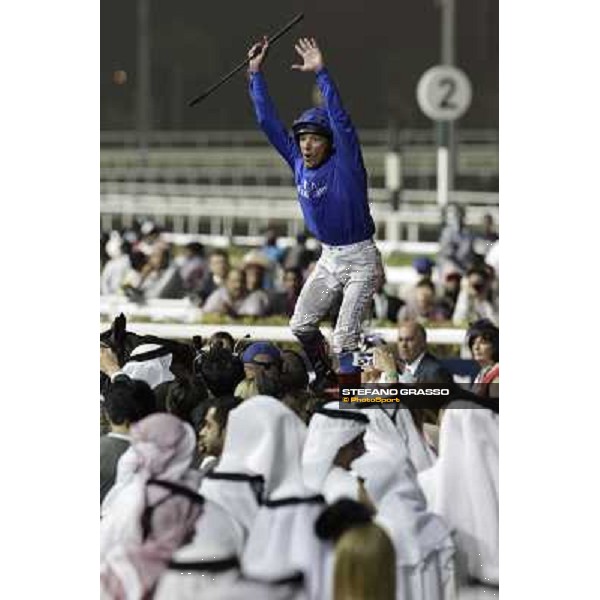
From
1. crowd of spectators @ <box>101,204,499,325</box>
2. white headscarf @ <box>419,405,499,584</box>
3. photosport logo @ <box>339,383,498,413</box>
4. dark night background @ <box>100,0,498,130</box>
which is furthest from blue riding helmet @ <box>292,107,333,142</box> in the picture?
crowd of spectators @ <box>101,204,499,325</box>

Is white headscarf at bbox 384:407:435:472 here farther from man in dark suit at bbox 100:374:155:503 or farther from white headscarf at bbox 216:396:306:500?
man in dark suit at bbox 100:374:155:503

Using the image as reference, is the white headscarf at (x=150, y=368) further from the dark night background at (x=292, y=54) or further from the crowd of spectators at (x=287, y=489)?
the dark night background at (x=292, y=54)

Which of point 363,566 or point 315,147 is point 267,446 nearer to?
point 363,566

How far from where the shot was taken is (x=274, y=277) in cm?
1770

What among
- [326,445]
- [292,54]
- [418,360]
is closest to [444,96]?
[418,360]

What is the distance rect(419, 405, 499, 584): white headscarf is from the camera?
29.9ft

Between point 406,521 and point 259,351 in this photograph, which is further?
point 259,351

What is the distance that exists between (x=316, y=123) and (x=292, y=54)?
38cm

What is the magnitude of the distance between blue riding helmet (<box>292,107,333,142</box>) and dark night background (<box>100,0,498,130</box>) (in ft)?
1.10

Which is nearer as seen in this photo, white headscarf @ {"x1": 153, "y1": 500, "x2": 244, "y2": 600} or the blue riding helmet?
white headscarf @ {"x1": 153, "y1": 500, "x2": 244, "y2": 600}

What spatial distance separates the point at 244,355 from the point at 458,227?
1110 centimetres

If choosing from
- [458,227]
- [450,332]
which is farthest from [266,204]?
[450,332]
